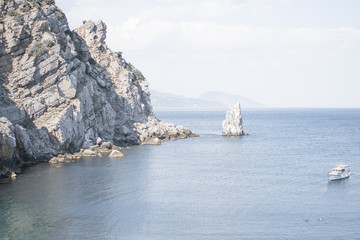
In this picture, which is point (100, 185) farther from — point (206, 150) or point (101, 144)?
point (206, 150)

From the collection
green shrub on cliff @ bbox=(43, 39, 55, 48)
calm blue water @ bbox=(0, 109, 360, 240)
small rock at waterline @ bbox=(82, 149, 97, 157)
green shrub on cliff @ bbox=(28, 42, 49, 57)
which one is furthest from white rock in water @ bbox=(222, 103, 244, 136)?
green shrub on cliff @ bbox=(28, 42, 49, 57)

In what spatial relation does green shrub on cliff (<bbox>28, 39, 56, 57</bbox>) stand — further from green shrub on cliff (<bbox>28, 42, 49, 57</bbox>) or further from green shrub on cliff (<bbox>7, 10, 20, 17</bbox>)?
green shrub on cliff (<bbox>7, 10, 20, 17</bbox>)

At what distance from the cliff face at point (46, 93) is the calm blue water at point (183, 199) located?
6094 millimetres

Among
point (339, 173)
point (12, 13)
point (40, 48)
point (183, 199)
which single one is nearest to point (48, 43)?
point (40, 48)

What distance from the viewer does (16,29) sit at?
8831cm

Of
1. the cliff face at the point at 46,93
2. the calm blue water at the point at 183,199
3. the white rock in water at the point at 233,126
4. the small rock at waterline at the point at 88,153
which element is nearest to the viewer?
the calm blue water at the point at 183,199

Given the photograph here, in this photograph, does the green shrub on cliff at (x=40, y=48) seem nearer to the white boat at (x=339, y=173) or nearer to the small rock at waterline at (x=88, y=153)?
the small rock at waterline at (x=88, y=153)

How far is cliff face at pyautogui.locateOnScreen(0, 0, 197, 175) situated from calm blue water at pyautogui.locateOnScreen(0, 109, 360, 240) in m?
6.09

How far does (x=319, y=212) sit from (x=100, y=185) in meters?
32.8

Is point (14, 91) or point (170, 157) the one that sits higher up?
point (14, 91)

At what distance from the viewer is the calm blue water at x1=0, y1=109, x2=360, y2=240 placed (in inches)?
1740

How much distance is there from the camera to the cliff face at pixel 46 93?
257ft

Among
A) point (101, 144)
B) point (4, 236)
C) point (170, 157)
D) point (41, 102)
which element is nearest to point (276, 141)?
point (170, 157)

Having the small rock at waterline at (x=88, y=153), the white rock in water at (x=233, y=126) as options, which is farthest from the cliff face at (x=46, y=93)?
the white rock in water at (x=233, y=126)
